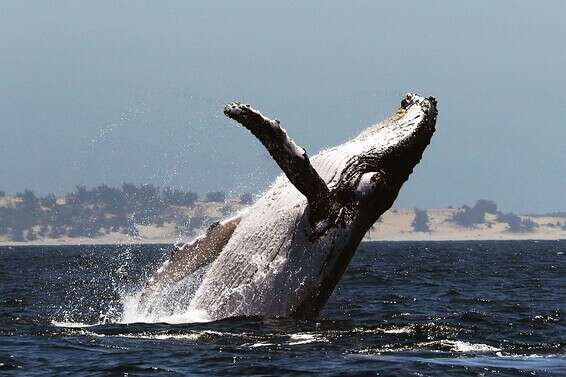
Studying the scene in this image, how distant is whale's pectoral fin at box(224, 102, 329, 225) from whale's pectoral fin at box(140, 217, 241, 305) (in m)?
1.51

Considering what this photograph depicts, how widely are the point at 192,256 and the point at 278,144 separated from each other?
210cm

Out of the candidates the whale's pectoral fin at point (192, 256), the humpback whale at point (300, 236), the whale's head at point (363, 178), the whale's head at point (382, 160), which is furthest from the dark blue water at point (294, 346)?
the whale's head at point (382, 160)

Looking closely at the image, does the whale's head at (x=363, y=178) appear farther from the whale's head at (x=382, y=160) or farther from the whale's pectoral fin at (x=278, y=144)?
the whale's pectoral fin at (x=278, y=144)

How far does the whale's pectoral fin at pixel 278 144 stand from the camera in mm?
11867

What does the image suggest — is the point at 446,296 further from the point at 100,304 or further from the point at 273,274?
the point at 273,274

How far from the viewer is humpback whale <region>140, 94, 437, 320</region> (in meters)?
12.7

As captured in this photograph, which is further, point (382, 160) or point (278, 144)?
point (382, 160)

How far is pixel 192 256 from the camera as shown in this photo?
522 inches

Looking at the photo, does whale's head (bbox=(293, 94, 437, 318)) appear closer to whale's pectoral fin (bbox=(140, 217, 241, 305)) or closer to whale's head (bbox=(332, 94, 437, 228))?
whale's head (bbox=(332, 94, 437, 228))

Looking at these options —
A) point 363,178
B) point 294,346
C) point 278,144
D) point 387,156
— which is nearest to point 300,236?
point 363,178

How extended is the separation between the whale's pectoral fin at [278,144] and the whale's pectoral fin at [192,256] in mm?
1515

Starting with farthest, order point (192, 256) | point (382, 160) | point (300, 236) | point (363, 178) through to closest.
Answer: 1. point (192, 256)
2. point (382, 160)
3. point (363, 178)
4. point (300, 236)

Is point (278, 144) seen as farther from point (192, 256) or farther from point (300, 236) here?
point (192, 256)

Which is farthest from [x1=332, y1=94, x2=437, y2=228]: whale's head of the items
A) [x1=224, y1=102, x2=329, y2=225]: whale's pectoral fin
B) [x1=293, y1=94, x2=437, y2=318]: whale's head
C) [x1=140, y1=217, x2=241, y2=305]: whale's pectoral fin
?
[x1=140, y1=217, x2=241, y2=305]: whale's pectoral fin
